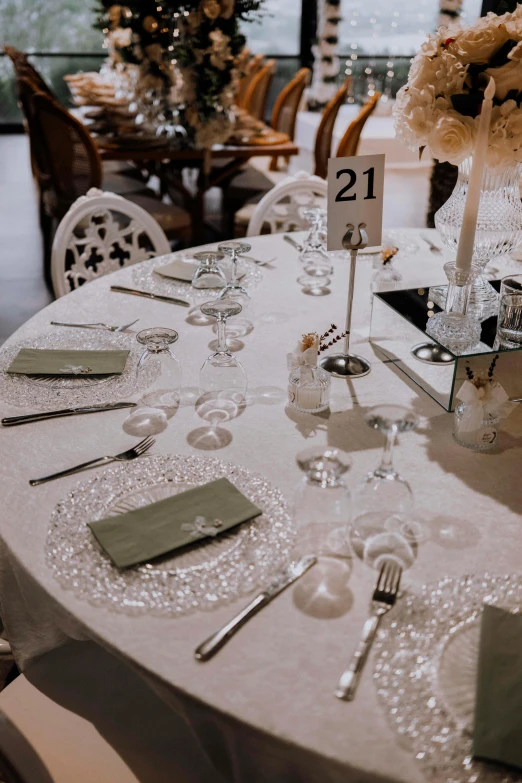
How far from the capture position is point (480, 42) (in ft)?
5.12

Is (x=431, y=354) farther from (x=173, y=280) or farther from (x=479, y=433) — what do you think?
(x=173, y=280)

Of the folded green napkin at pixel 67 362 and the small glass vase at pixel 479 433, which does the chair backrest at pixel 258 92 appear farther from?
the small glass vase at pixel 479 433

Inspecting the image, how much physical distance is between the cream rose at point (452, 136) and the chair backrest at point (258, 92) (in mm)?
5495

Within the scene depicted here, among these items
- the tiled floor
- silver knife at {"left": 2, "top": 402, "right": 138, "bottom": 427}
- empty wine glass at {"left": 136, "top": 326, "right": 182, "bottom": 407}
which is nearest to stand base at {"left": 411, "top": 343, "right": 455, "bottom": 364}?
empty wine glass at {"left": 136, "top": 326, "right": 182, "bottom": 407}

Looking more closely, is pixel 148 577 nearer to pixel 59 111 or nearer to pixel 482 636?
pixel 482 636

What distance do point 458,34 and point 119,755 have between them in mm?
1591

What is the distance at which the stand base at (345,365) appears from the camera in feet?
5.39

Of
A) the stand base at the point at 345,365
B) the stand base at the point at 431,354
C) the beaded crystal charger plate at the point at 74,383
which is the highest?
the stand base at the point at 431,354

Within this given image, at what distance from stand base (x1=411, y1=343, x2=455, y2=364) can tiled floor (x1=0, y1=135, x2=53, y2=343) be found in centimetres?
288

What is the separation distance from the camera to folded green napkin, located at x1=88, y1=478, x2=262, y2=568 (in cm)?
107

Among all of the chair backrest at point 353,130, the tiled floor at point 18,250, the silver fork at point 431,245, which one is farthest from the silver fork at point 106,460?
the chair backrest at point 353,130

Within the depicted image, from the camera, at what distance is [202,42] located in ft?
13.5

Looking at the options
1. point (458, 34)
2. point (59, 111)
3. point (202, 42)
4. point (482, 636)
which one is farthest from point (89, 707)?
point (202, 42)

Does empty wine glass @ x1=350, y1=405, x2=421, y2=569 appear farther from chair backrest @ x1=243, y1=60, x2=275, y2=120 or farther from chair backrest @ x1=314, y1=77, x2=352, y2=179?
chair backrest @ x1=243, y1=60, x2=275, y2=120
